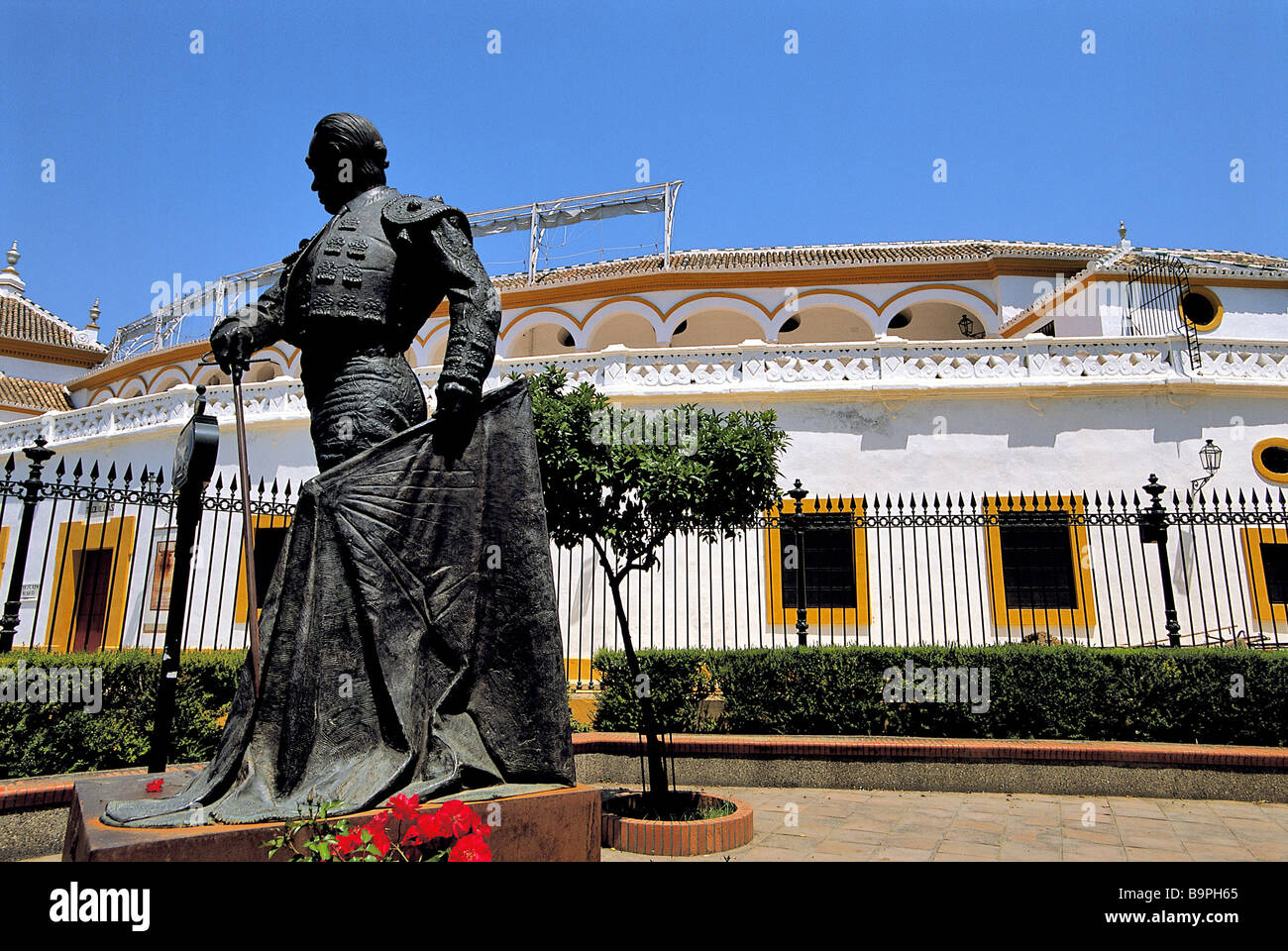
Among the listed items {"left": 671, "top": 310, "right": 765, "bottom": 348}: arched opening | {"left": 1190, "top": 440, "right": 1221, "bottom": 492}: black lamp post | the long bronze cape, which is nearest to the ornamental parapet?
{"left": 1190, "top": 440, "right": 1221, "bottom": 492}: black lamp post

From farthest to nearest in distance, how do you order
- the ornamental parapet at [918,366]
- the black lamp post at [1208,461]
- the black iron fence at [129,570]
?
the ornamental parapet at [918,366] < the black iron fence at [129,570] < the black lamp post at [1208,461]

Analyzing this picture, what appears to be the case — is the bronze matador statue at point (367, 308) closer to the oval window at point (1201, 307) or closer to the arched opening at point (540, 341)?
the oval window at point (1201, 307)

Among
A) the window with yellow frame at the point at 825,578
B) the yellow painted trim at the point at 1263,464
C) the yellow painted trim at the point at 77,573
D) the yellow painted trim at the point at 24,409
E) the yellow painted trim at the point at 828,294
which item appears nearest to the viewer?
the window with yellow frame at the point at 825,578

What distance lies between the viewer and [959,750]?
6969 millimetres

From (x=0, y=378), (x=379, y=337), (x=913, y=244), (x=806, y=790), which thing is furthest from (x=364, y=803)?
(x=0, y=378)

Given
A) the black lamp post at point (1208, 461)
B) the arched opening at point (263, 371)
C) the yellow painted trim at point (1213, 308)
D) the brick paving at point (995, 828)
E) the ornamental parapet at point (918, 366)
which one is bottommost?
the brick paving at point (995, 828)

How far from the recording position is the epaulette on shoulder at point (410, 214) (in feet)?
10.4

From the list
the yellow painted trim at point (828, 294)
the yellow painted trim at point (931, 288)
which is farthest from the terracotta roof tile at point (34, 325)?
the yellow painted trim at point (931, 288)

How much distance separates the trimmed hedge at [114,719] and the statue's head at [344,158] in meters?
4.38

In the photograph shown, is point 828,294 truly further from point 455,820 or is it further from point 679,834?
point 455,820

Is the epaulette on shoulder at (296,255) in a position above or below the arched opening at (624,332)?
below

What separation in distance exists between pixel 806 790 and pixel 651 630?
13.6 feet

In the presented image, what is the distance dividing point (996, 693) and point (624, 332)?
16063 mm
